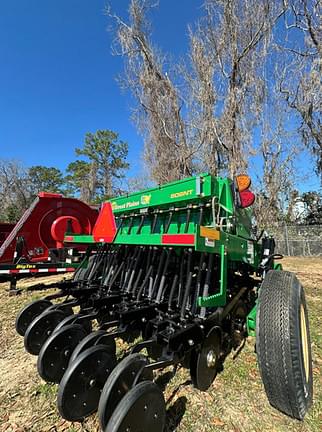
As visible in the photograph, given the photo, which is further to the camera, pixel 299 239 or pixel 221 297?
pixel 299 239

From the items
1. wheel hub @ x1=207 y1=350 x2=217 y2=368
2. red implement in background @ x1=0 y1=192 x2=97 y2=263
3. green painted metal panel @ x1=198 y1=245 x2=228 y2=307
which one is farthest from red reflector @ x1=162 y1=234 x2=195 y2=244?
red implement in background @ x1=0 y1=192 x2=97 y2=263

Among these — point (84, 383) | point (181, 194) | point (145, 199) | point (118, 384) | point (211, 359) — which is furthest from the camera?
point (145, 199)

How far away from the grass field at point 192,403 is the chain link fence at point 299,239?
40.4 feet

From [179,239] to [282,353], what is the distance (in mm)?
1110

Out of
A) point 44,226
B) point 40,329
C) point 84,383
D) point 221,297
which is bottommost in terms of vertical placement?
point 84,383

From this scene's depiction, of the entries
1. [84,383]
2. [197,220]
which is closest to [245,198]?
[197,220]

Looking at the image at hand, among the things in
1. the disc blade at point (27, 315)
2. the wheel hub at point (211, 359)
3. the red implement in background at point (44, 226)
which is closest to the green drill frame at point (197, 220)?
the wheel hub at point (211, 359)

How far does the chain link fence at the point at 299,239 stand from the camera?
45.4ft

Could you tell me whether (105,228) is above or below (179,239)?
above

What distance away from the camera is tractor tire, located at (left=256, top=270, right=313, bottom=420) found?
191 centimetres

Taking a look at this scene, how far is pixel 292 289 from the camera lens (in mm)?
2238

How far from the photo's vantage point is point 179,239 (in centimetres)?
210

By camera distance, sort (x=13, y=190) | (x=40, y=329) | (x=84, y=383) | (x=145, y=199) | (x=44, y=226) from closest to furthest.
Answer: (x=84, y=383)
(x=40, y=329)
(x=145, y=199)
(x=44, y=226)
(x=13, y=190)

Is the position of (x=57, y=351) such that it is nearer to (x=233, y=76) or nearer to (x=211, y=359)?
(x=211, y=359)
